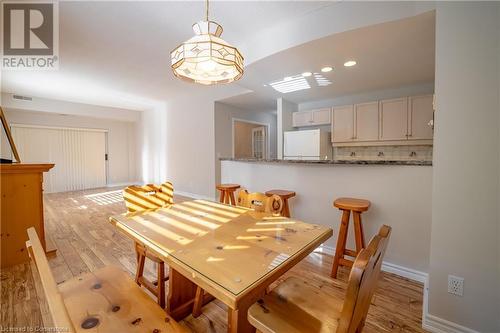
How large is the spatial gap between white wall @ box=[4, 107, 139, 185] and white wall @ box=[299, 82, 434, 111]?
5.83 m

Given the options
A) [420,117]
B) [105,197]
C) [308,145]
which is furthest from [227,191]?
[105,197]

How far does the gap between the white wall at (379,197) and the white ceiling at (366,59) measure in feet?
4.08

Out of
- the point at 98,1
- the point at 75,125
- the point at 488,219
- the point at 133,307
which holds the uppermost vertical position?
the point at 98,1

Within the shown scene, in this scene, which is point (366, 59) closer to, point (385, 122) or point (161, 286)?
point (385, 122)

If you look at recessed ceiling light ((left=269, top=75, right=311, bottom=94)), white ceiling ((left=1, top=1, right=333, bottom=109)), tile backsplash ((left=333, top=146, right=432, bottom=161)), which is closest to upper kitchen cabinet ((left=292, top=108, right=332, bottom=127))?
tile backsplash ((left=333, top=146, right=432, bottom=161))

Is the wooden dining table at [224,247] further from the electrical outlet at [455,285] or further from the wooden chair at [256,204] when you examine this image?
the electrical outlet at [455,285]

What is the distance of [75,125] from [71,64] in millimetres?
3390

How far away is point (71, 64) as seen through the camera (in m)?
3.40

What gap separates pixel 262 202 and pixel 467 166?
131 cm

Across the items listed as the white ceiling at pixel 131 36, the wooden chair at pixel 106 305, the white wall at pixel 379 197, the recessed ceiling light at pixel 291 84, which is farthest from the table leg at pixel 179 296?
the recessed ceiling light at pixel 291 84

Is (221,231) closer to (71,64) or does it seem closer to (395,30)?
(395,30)

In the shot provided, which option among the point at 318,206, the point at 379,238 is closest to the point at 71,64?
the point at 318,206

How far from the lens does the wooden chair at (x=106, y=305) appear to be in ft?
2.79

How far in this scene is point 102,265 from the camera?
2.15 metres
